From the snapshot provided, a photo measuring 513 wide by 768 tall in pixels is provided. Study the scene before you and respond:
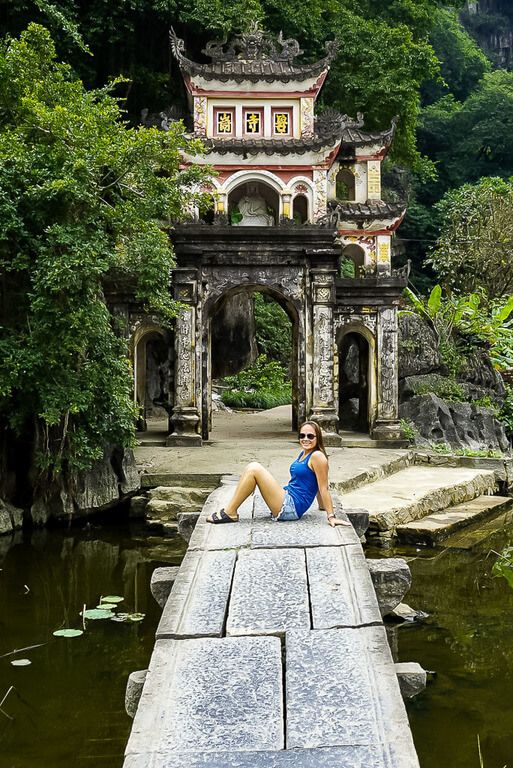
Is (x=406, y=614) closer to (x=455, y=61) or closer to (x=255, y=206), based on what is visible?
(x=255, y=206)

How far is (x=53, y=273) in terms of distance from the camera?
8.73m

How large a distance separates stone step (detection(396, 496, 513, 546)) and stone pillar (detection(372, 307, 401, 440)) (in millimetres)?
3725

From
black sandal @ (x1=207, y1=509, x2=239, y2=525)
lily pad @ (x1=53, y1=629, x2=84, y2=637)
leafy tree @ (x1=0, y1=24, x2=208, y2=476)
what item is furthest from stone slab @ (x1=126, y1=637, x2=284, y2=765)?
leafy tree @ (x1=0, y1=24, x2=208, y2=476)

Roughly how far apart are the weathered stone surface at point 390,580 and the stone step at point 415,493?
467 cm

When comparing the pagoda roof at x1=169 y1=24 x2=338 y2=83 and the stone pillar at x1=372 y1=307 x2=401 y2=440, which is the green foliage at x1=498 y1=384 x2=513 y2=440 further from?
the pagoda roof at x1=169 y1=24 x2=338 y2=83

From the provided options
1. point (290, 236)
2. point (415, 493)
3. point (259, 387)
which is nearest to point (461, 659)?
point (415, 493)

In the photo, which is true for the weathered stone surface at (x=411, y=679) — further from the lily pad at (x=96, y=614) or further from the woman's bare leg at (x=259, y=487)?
the lily pad at (x=96, y=614)

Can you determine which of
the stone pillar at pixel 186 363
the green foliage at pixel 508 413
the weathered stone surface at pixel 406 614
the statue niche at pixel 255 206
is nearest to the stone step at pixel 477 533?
the weathered stone surface at pixel 406 614

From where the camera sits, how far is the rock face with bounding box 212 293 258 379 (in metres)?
25.8

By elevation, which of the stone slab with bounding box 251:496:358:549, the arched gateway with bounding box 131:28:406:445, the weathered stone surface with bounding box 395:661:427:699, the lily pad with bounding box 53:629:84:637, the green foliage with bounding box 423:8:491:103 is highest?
the green foliage with bounding box 423:8:491:103

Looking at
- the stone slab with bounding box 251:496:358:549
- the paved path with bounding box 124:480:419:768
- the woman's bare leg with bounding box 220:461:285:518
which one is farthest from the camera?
the woman's bare leg with bounding box 220:461:285:518

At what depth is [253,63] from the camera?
663 inches

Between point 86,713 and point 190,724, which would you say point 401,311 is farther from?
point 190,724

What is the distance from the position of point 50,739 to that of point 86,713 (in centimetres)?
38
